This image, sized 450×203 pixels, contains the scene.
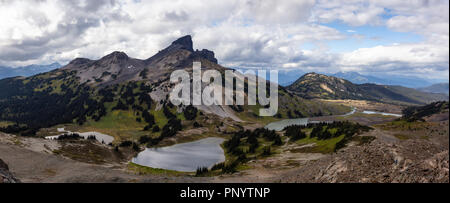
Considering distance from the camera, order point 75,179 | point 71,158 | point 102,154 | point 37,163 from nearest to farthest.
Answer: point 75,179, point 37,163, point 71,158, point 102,154

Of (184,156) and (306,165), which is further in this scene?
(184,156)

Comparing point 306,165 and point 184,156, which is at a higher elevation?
point 306,165

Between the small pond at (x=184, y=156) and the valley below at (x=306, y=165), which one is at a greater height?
the valley below at (x=306, y=165)

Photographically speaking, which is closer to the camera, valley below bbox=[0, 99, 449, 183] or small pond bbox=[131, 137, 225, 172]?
valley below bbox=[0, 99, 449, 183]

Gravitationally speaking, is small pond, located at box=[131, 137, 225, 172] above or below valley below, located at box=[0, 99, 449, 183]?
below

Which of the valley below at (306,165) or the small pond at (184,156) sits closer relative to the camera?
the valley below at (306,165)
